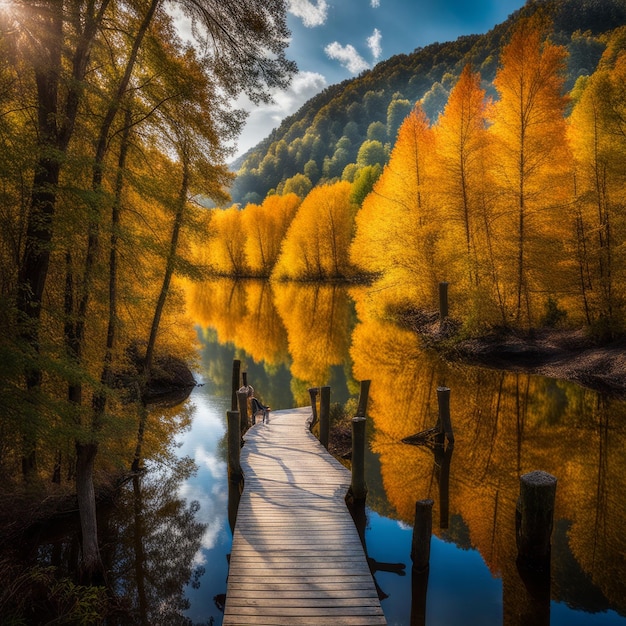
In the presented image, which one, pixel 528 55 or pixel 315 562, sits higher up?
pixel 528 55

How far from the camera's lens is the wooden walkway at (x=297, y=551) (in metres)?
5.72

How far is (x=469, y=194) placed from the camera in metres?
23.0

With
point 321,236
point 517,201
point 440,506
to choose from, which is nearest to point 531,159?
point 517,201

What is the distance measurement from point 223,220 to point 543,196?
198ft

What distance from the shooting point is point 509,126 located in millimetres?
20359

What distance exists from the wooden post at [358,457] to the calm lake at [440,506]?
1144 mm

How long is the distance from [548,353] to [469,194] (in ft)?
29.5

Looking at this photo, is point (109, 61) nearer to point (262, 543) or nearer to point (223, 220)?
point (262, 543)

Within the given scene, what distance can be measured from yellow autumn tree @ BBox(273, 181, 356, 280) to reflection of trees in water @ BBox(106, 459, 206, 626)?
4505 cm

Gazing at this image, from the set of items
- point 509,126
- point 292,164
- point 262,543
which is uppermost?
point 292,164

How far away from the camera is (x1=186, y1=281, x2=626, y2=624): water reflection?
759 centimetres

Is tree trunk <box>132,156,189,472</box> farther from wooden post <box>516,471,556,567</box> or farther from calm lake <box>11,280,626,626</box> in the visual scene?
wooden post <box>516,471,556,567</box>

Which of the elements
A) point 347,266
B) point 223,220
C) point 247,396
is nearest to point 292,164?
point 223,220

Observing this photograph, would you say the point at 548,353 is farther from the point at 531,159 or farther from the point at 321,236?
the point at 321,236
